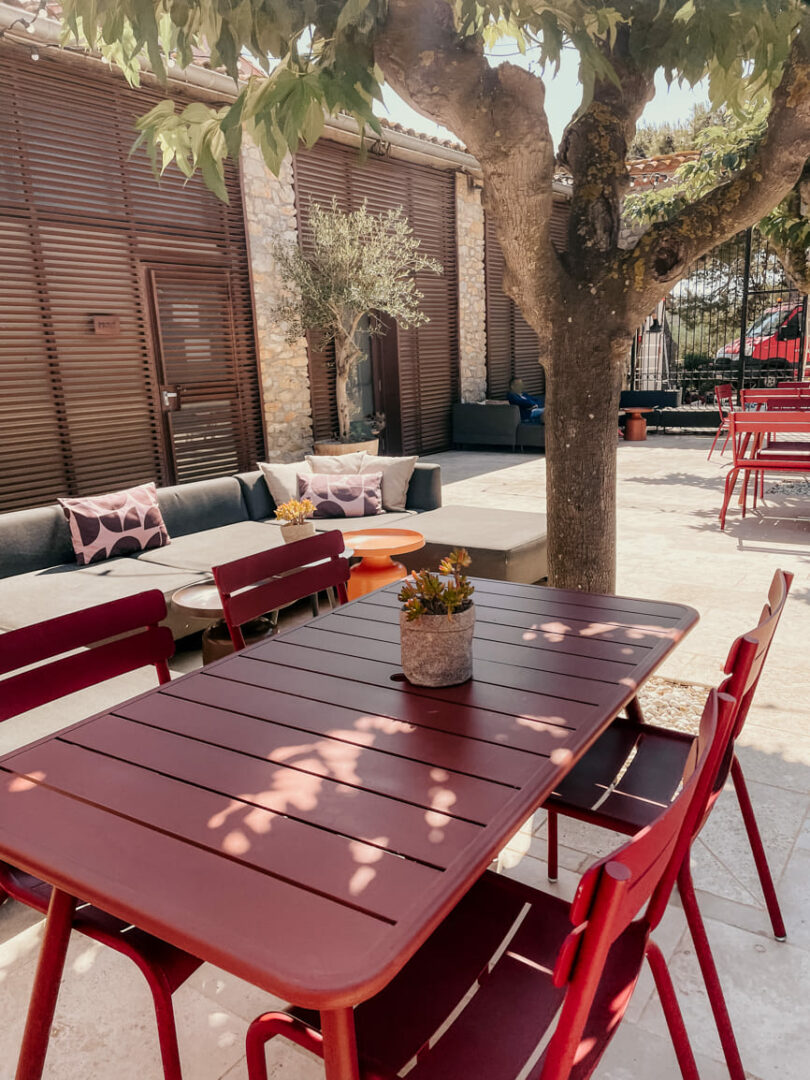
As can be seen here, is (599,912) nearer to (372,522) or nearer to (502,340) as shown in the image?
(372,522)

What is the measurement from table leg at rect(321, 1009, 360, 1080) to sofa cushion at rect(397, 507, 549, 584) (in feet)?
10.4

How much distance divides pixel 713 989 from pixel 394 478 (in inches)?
172

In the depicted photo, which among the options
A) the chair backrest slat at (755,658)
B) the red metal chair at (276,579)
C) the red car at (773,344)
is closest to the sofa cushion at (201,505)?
the red metal chair at (276,579)

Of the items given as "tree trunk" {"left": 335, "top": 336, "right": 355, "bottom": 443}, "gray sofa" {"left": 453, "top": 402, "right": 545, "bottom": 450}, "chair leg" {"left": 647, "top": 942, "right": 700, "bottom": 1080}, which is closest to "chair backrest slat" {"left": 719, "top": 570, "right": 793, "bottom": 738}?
"chair leg" {"left": 647, "top": 942, "right": 700, "bottom": 1080}

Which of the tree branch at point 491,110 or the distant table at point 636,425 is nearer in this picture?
the tree branch at point 491,110

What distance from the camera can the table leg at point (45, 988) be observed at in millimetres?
1322

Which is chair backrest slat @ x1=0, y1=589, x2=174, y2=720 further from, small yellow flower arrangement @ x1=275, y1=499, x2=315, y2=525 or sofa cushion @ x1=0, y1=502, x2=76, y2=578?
sofa cushion @ x1=0, y1=502, x2=76, y2=578

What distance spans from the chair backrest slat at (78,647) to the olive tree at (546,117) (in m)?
1.10

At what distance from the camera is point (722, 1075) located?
58.4 inches

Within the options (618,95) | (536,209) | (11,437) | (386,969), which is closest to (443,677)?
(386,969)

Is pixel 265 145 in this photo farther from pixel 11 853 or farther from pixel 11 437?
pixel 11 437

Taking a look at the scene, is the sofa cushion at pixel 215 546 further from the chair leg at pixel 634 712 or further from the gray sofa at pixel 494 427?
the gray sofa at pixel 494 427

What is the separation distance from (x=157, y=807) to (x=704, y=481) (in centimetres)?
769

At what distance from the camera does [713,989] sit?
1444 mm
